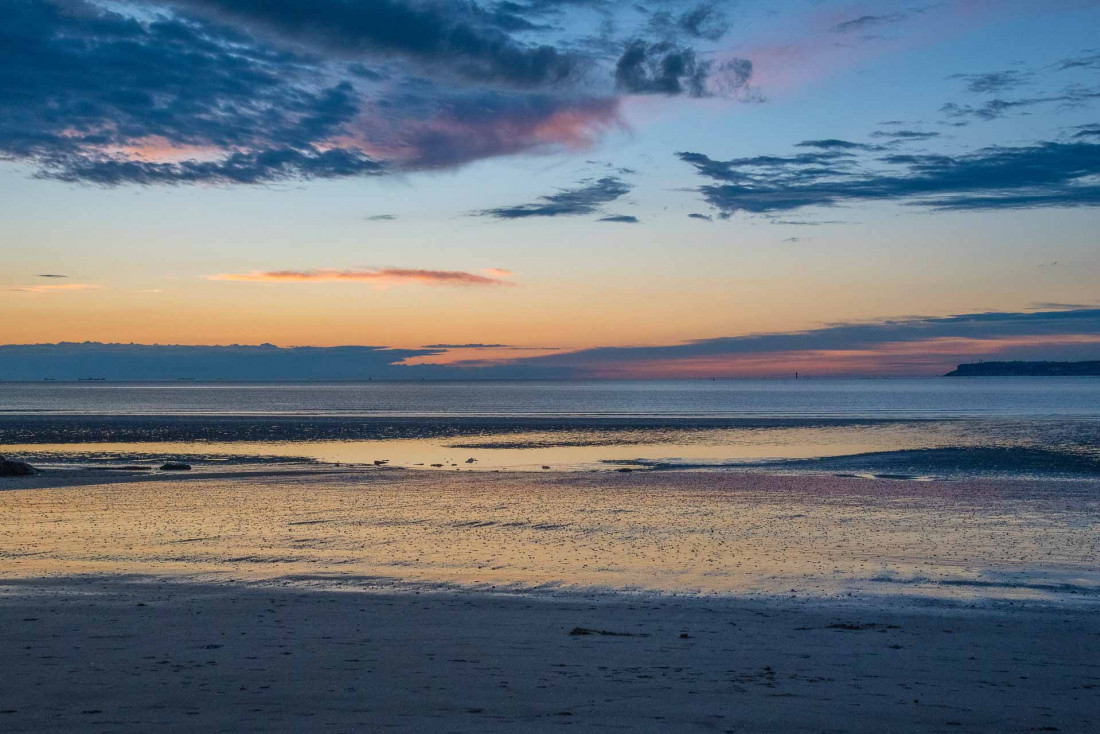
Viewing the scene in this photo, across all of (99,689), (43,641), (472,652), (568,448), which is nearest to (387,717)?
(472,652)

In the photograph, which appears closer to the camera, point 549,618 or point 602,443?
point 549,618

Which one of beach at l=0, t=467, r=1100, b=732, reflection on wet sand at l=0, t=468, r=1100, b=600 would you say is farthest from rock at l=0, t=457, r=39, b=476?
beach at l=0, t=467, r=1100, b=732

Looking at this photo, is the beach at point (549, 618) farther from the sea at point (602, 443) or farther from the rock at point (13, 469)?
the sea at point (602, 443)

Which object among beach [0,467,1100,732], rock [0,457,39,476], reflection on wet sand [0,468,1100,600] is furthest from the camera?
rock [0,457,39,476]

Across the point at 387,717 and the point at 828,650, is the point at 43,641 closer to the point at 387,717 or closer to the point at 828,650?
the point at 387,717

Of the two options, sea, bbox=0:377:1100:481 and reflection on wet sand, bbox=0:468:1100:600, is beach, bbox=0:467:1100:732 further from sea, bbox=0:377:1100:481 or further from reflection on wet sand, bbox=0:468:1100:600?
sea, bbox=0:377:1100:481

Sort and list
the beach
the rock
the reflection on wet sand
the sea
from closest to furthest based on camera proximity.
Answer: the beach → the reflection on wet sand → the rock → the sea

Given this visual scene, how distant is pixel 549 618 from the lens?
40.7 feet

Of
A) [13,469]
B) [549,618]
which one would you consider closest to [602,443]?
[13,469]

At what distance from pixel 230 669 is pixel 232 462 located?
34.2m

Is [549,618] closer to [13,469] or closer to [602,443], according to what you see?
[13,469]

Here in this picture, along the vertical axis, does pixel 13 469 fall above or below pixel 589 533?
above

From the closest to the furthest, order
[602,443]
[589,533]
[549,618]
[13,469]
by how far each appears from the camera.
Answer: [549,618], [589,533], [13,469], [602,443]

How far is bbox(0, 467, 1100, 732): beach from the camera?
870 centimetres
